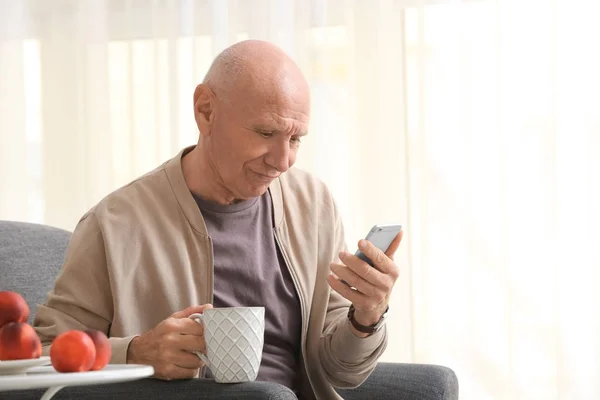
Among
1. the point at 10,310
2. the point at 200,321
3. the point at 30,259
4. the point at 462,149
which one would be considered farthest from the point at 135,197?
the point at 462,149

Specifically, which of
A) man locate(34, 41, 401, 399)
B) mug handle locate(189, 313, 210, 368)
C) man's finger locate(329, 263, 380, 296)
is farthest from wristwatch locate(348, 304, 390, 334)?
mug handle locate(189, 313, 210, 368)

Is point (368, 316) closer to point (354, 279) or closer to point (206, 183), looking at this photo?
point (354, 279)

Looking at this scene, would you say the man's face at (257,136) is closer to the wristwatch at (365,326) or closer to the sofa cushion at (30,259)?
the wristwatch at (365,326)

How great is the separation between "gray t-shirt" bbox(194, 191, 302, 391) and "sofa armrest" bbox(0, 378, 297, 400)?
396mm

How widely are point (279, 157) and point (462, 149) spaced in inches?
48.3

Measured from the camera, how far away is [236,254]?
6.16 feet

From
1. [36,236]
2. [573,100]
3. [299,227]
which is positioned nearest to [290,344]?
[299,227]

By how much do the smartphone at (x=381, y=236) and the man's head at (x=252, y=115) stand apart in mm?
252

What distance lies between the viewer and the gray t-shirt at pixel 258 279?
1.86 m

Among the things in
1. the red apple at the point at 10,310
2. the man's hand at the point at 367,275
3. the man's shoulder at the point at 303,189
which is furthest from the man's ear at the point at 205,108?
the red apple at the point at 10,310

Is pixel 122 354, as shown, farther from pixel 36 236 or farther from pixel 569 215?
pixel 569 215

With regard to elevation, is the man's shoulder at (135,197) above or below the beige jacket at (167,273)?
above

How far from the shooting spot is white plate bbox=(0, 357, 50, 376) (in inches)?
46.5

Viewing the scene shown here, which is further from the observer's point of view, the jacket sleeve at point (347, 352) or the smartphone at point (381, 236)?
the jacket sleeve at point (347, 352)
